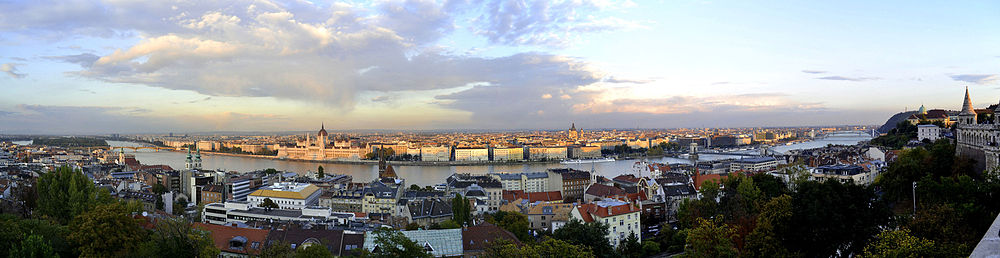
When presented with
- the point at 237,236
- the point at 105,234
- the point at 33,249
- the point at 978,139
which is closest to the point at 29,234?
the point at 105,234

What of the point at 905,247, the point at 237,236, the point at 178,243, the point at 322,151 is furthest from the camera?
the point at 322,151

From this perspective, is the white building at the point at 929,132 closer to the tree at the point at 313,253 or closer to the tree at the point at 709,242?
the tree at the point at 709,242

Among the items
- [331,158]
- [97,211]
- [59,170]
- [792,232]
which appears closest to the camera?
[792,232]

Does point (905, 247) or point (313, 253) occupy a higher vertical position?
point (905, 247)

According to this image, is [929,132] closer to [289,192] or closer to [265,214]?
[289,192]

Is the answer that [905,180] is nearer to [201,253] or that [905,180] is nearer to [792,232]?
[792,232]

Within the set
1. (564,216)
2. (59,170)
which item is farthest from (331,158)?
(564,216)

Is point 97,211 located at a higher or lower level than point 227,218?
higher
